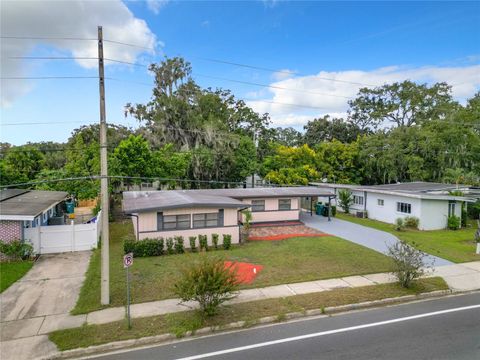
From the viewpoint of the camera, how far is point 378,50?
715 inches

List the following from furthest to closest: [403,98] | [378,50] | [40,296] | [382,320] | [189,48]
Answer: [403,98] → [378,50] → [189,48] → [40,296] → [382,320]

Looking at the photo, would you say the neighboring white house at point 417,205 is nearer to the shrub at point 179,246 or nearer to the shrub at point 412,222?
the shrub at point 412,222

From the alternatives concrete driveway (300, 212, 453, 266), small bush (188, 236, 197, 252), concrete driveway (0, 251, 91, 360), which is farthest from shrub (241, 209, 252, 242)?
concrete driveway (0, 251, 91, 360)

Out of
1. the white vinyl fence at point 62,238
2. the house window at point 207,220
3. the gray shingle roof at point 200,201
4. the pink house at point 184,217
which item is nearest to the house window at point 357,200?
the gray shingle roof at point 200,201

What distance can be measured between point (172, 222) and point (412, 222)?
52.1 feet

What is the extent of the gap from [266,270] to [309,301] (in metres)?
3.22

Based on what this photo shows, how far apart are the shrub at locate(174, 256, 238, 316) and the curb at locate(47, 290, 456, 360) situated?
65 centimetres

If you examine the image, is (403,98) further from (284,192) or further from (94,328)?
(94,328)

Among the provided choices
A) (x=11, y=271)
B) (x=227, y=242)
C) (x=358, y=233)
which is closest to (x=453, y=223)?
(x=358, y=233)

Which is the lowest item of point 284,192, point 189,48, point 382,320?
point 382,320

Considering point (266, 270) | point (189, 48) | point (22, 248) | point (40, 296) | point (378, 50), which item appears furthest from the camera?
point (378, 50)

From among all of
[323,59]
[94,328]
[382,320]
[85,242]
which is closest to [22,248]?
A: [85,242]

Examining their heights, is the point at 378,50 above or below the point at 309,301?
above

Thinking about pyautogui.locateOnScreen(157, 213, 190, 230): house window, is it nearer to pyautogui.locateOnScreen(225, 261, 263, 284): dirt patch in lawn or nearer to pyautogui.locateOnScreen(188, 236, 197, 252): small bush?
pyautogui.locateOnScreen(188, 236, 197, 252): small bush
